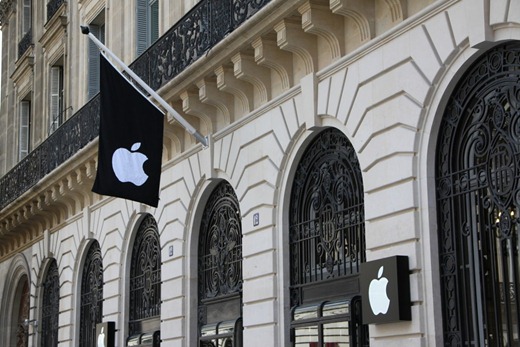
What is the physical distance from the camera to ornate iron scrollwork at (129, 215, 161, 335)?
1852 cm

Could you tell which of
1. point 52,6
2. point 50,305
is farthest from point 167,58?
point 52,6

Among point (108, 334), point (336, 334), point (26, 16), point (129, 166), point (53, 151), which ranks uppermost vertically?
point (26, 16)

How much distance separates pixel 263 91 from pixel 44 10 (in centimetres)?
1408

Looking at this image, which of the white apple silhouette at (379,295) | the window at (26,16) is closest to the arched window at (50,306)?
the window at (26,16)

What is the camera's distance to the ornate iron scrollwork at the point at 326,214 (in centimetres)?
1297

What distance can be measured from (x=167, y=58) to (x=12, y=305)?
1335 cm

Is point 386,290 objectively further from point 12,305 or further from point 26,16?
point 26,16

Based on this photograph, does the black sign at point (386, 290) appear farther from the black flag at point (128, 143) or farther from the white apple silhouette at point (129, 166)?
the white apple silhouette at point (129, 166)

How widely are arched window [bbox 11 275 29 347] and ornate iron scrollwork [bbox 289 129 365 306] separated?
1491 centimetres

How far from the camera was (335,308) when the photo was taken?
1291 cm

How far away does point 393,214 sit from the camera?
11750 mm

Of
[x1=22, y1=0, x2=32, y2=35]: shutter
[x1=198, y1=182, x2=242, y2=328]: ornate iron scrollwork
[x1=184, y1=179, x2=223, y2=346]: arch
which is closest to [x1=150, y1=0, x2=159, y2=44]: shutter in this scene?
[x1=184, y1=179, x2=223, y2=346]: arch

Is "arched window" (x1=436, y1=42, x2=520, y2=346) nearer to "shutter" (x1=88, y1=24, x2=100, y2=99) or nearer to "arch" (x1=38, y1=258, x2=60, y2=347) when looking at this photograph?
"shutter" (x1=88, y1=24, x2=100, y2=99)

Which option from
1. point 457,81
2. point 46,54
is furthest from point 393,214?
point 46,54
